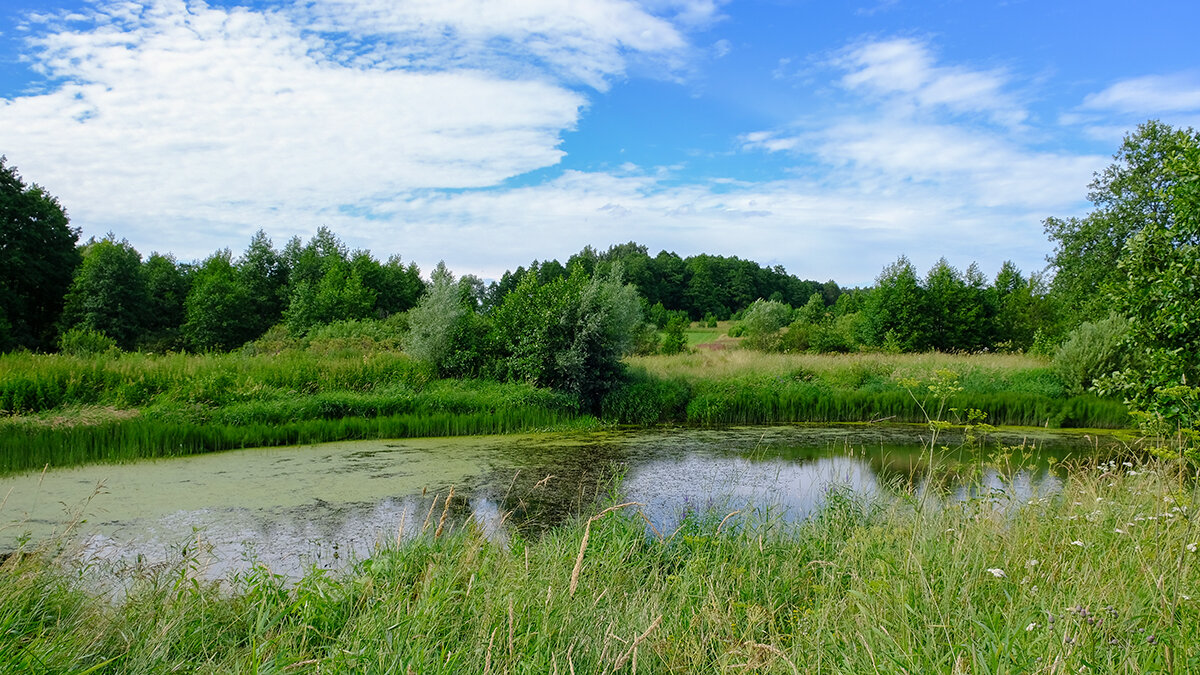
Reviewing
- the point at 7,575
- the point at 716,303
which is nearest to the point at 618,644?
the point at 7,575

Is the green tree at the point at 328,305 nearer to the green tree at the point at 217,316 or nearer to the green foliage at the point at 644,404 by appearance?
the green tree at the point at 217,316

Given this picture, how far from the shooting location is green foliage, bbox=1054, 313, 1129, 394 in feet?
47.5

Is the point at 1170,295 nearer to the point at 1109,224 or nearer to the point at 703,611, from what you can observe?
the point at 703,611

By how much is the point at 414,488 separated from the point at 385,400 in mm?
5115

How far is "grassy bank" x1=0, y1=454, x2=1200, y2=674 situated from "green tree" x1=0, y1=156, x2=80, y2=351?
88.7 ft

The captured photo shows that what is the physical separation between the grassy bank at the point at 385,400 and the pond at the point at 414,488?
27.5 inches

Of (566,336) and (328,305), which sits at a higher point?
(328,305)

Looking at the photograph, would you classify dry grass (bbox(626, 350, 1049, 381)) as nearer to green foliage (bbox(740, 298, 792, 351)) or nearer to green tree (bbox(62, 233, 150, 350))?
green foliage (bbox(740, 298, 792, 351))

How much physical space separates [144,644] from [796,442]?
1018 cm

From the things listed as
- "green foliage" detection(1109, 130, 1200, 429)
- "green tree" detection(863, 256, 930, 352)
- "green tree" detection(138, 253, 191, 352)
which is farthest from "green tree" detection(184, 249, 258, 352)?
"green foliage" detection(1109, 130, 1200, 429)

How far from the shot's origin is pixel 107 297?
2786 centimetres

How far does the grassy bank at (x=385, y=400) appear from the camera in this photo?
362 inches

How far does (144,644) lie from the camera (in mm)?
2602

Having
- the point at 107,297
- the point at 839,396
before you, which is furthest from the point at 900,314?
the point at 107,297
